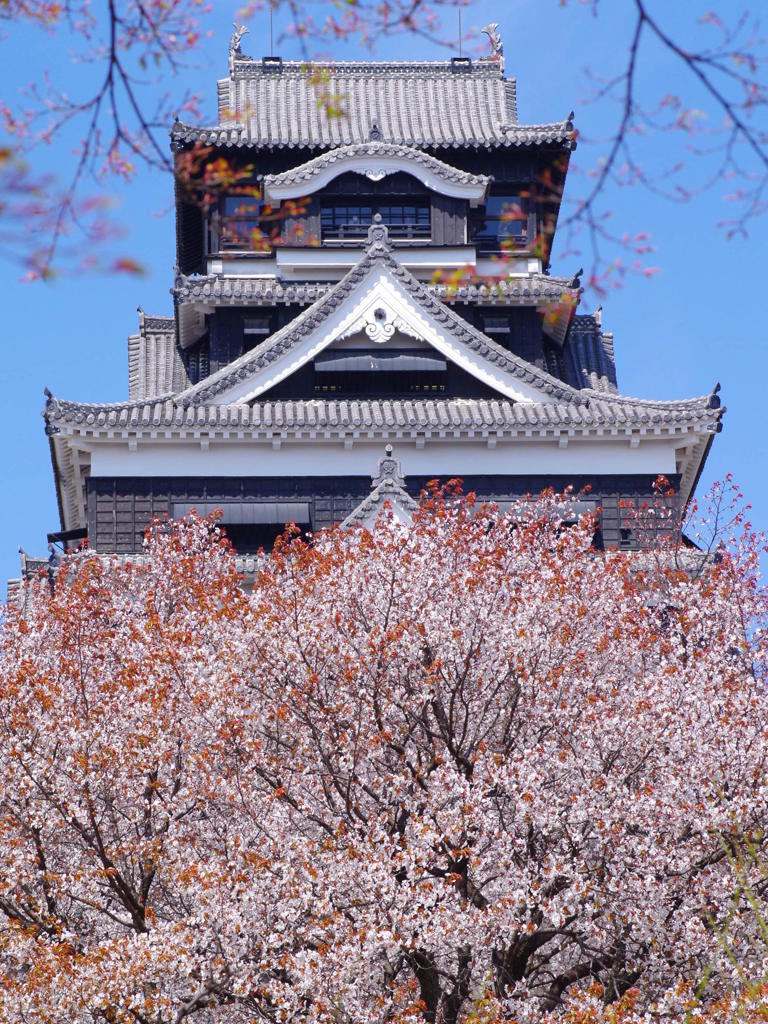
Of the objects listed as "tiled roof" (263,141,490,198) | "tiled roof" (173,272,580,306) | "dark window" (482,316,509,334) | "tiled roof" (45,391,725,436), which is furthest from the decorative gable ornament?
"tiled roof" (263,141,490,198)

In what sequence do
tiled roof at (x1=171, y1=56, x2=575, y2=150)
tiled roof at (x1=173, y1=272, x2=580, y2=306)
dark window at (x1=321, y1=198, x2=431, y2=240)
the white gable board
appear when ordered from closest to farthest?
the white gable board
tiled roof at (x1=173, y1=272, x2=580, y2=306)
dark window at (x1=321, y1=198, x2=431, y2=240)
tiled roof at (x1=171, y1=56, x2=575, y2=150)

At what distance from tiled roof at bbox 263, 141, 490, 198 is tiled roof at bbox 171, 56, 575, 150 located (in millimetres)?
446

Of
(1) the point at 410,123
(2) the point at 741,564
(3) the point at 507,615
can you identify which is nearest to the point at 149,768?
(3) the point at 507,615

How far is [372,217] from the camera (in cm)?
3469

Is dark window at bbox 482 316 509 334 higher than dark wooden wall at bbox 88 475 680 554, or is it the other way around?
dark window at bbox 482 316 509 334

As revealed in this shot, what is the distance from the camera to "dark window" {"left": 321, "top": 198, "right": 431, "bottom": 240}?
34.5 m

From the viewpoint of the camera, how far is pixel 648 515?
29.5m

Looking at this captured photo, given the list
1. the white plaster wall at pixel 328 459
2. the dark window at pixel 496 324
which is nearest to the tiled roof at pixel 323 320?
the white plaster wall at pixel 328 459

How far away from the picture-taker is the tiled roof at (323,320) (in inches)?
1183

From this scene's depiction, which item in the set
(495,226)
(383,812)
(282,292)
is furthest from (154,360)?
(383,812)

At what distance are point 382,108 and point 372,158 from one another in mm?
4885

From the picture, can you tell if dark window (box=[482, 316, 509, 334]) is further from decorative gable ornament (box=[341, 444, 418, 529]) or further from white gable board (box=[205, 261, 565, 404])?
decorative gable ornament (box=[341, 444, 418, 529])

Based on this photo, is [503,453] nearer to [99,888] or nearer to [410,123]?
[410,123]

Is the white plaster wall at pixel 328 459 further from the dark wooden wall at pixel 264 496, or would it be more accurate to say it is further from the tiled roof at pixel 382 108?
the tiled roof at pixel 382 108
